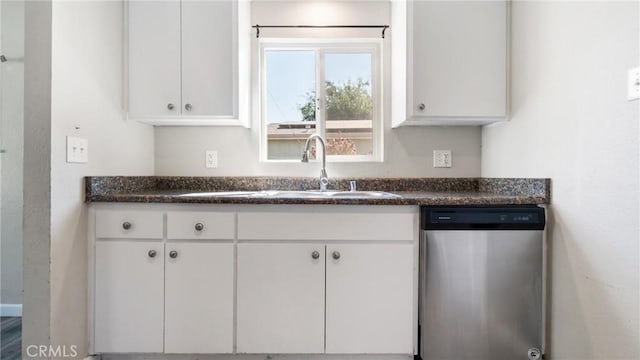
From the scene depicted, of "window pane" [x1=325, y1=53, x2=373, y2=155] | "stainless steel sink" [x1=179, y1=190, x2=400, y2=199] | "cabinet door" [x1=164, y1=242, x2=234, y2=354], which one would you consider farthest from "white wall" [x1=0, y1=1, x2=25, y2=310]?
"window pane" [x1=325, y1=53, x2=373, y2=155]

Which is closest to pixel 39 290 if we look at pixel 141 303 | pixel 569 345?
pixel 141 303

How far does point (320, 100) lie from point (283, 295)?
131cm

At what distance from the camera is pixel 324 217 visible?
4.81 ft

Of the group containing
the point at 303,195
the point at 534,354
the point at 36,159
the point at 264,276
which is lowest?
the point at 534,354

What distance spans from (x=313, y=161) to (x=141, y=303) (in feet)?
4.07

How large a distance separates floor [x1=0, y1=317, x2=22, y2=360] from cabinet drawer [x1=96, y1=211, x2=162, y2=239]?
34.1 inches

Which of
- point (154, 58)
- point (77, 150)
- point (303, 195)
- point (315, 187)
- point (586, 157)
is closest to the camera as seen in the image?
point (586, 157)

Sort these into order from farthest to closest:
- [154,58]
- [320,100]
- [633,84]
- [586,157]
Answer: [320,100] < [154,58] < [586,157] < [633,84]

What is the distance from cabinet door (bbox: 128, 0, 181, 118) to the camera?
1.74m

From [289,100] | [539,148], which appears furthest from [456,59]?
[289,100]

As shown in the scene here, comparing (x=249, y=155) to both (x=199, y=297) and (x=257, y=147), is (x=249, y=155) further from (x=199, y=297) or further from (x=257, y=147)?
(x=199, y=297)

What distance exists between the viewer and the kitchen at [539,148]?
3.63 ft

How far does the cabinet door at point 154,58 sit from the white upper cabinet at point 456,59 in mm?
1288

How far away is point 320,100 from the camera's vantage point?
2.17 m
